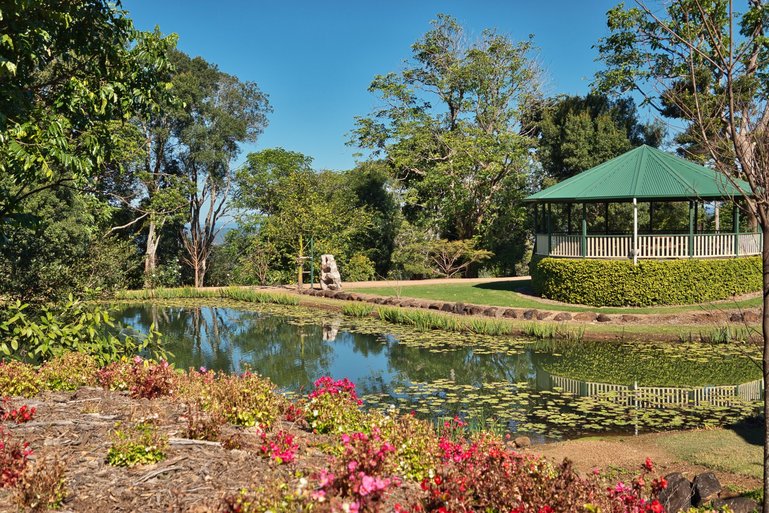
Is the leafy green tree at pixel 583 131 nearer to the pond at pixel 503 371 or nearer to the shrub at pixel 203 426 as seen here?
the pond at pixel 503 371

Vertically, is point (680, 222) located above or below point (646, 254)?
above

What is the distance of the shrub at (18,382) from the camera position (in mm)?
5879

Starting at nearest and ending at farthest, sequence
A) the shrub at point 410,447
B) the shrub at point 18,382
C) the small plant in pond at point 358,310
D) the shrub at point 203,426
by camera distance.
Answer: the shrub at point 410,447 < the shrub at point 203,426 < the shrub at point 18,382 < the small plant in pond at point 358,310

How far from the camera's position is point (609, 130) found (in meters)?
30.0

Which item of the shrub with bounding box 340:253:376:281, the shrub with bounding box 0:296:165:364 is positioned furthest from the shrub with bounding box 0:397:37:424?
A: the shrub with bounding box 340:253:376:281

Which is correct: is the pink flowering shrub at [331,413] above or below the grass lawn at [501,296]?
below

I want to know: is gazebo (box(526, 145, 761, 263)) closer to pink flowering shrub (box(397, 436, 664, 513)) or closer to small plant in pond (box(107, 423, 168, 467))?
pink flowering shrub (box(397, 436, 664, 513))

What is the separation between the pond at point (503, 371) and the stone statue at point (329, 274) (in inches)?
197

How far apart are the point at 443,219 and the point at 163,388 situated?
Result: 78.3 feet

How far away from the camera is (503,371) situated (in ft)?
39.2

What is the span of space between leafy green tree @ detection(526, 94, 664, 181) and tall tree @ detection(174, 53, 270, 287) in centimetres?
1361

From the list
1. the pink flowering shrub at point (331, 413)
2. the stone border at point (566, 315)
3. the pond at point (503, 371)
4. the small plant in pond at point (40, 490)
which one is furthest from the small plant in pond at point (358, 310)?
the small plant in pond at point (40, 490)

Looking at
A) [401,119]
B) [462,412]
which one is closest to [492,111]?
[401,119]

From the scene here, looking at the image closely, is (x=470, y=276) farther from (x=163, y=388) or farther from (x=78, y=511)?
(x=78, y=511)
